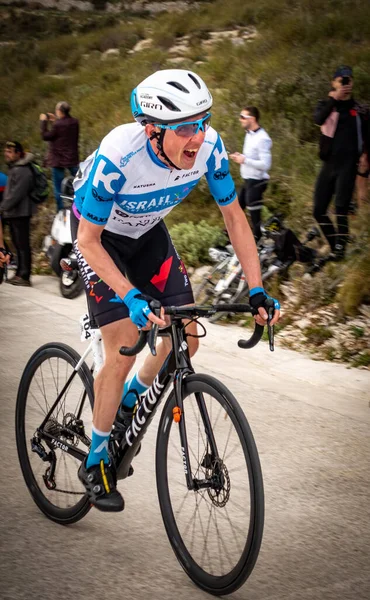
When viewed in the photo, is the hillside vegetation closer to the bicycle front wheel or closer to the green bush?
the green bush

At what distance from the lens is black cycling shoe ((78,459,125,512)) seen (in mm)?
3791

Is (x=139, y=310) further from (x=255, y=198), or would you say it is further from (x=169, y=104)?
(x=255, y=198)

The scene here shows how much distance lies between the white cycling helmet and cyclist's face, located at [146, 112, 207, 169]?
66 mm

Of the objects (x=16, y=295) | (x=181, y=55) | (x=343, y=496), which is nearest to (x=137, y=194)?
(x=343, y=496)

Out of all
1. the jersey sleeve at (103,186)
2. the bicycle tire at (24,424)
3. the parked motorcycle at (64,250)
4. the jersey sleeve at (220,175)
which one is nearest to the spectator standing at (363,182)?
the parked motorcycle at (64,250)

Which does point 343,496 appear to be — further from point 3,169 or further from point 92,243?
point 3,169

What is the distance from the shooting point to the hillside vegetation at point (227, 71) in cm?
1173

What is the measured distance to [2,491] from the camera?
458 centimetres

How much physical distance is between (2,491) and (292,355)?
143 inches

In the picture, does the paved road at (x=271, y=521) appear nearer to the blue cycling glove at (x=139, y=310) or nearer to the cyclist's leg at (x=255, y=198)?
the blue cycling glove at (x=139, y=310)

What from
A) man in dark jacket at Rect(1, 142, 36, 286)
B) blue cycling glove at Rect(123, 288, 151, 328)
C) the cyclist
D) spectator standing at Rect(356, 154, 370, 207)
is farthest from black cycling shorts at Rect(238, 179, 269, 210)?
blue cycling glove at Rect(123, 288, 151, 328)

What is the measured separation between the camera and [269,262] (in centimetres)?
922

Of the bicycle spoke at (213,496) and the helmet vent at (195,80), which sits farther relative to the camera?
the helmet vent at (195,80)

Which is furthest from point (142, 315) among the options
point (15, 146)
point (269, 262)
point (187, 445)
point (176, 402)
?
point (15, 146)
